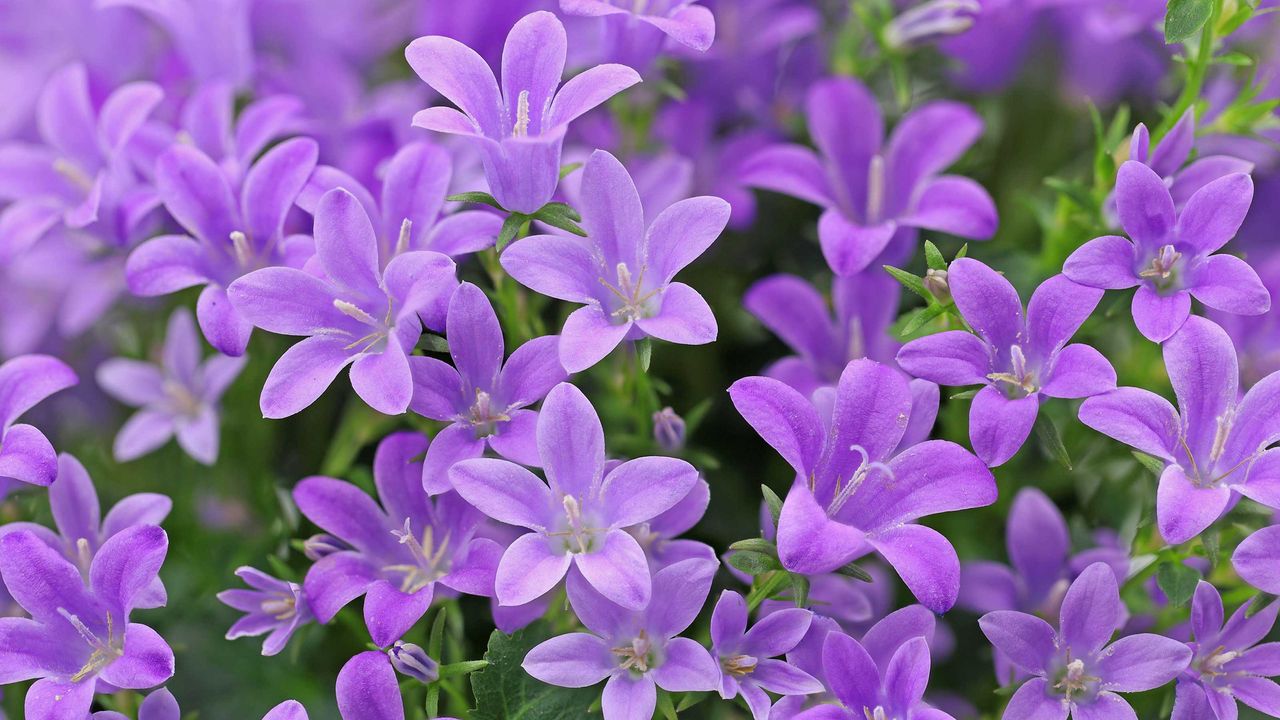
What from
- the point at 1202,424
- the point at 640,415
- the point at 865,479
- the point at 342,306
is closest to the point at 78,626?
the point at 342,306

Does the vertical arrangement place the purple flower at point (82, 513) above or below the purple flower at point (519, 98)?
below

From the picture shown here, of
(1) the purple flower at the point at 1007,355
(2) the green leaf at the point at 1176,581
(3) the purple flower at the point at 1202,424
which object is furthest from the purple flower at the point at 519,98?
(2) the green leaf at the point at 1176,581

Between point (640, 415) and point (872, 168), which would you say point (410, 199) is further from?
point (872, 168)

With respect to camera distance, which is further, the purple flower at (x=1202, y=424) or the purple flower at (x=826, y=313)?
the purple flower at (x=826, y=313)

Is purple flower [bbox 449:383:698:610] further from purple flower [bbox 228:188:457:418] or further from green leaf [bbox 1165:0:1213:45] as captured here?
green leaf [bbox 1165:0:1213:45]

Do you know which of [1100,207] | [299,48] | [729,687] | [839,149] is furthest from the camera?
[299,48]

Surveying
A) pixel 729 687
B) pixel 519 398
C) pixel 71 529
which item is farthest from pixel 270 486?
→ pixel 729 687

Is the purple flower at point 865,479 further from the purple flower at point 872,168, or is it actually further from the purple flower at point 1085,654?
the purple flower at point 872,168

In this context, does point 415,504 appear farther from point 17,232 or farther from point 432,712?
point 17,232
